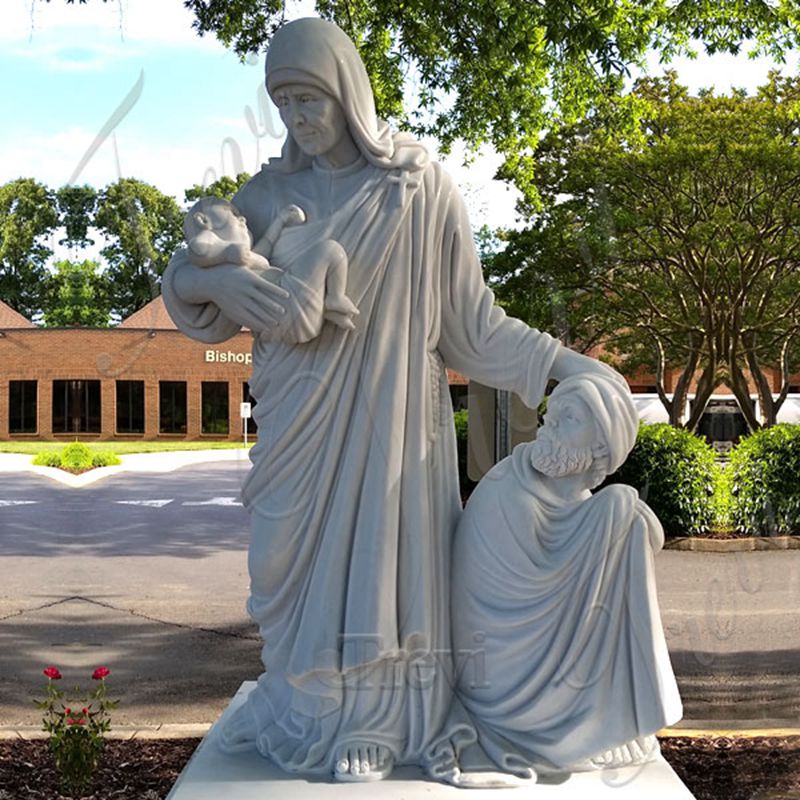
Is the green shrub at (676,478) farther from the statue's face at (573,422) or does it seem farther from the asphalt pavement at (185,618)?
the statue's face at (573,422)

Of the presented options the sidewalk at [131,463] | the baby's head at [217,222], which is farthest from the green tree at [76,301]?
the baby's head at [217,222]

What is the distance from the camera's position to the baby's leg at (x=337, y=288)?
Result: 3.29 metres

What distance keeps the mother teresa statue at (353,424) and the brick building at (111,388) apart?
3562 cm

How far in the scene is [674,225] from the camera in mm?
20125

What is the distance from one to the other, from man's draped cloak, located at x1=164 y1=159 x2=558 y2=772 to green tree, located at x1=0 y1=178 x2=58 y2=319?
750 centimetres

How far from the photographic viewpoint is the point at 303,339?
10.9 ft

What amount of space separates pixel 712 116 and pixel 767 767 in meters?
16.2

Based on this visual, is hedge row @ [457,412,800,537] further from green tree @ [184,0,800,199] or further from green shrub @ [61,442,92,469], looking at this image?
green shrub @ [61,442,92,469]

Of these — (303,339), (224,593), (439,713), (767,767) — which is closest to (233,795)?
(439,713)

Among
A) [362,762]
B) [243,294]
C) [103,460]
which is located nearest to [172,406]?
[103,460]

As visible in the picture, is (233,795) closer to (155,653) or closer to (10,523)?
(155,653)

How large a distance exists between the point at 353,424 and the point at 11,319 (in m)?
40.1

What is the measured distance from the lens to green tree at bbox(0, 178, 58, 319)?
42.2 feet

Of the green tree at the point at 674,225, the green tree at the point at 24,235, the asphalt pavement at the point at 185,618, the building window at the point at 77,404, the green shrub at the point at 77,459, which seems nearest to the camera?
the asphalt pavement at the point at 185,618
